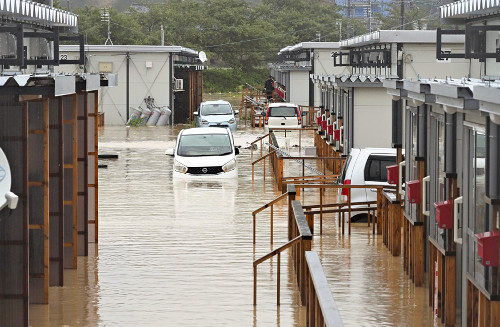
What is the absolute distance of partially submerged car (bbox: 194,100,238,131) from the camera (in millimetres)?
46719

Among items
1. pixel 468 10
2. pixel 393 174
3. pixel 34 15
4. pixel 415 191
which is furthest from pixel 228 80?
pixel 415 191

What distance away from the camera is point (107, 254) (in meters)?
16.8

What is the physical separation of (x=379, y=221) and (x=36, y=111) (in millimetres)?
7257

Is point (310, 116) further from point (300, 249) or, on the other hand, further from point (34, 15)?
point (300, 249)

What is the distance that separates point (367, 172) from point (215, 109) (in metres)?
29.8

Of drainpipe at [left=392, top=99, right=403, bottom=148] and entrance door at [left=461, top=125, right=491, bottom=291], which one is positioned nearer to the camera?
entrance door at [left=461, top=125, right=491, bottom=291]

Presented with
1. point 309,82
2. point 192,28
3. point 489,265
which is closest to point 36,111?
point 489,265

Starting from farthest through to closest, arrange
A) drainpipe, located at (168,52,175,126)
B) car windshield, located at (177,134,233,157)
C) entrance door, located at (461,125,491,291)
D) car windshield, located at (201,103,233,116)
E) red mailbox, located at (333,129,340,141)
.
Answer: drainpipe, located at (168,52,175,126), car windshield, located at (201,103,233,116), red mailbox, located at (333,129,340,141), car windshield, located at (177,134,233,157), entrance door, located at (461,125,491,291)

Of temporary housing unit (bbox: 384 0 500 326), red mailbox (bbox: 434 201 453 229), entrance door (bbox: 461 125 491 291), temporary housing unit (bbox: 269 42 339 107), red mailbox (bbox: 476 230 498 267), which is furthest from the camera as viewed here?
temporary housing unit (bbox: 269 42 339 107)

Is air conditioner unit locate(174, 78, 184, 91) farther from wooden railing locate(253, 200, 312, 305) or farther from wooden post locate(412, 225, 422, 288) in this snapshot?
wooden post locate(412, 225, 422, 288)

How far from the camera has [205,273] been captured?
15.1 meters

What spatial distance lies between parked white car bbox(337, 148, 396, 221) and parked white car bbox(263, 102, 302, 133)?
1002 inches

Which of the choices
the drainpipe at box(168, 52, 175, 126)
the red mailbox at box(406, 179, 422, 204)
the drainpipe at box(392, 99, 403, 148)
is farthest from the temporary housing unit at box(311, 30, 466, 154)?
the drainpipe at box(168, 52, 175, 126)

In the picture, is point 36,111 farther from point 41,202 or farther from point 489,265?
point 489,265
